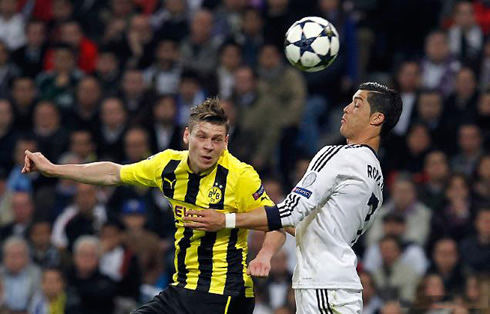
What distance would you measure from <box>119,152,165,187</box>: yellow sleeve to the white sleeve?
89 centimetres

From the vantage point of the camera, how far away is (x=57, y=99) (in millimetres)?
13633

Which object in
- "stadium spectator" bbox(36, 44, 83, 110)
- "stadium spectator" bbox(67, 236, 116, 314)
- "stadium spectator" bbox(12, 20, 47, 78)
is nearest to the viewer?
"stadium spectator" bbox(67, 236, 116, 314)

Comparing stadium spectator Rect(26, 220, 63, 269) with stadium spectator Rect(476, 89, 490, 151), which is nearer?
stadium spectator Rect(26, 220, 63, 269)

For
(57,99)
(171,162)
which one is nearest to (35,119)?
(57,99)

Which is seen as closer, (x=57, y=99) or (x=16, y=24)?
(x=57, y=99)

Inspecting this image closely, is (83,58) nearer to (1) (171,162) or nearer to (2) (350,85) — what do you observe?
(2) (350,85)

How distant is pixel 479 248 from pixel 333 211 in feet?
15.4

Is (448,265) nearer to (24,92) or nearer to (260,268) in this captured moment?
(260,268)

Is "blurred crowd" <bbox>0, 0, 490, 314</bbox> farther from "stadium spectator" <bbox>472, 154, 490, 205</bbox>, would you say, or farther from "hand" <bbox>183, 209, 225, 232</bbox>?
"hand" <bbox>183, 209, 225, 232</bbox>

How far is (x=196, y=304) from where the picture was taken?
266 inches

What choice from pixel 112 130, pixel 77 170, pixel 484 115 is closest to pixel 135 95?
pixel 112 130

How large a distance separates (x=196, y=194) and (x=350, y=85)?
22.2 feet

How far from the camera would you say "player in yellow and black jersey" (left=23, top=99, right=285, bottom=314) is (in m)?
→ 6.73

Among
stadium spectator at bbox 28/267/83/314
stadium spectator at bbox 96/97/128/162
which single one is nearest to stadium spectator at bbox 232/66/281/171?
stadium spectator at bbox 96/97/128/162
